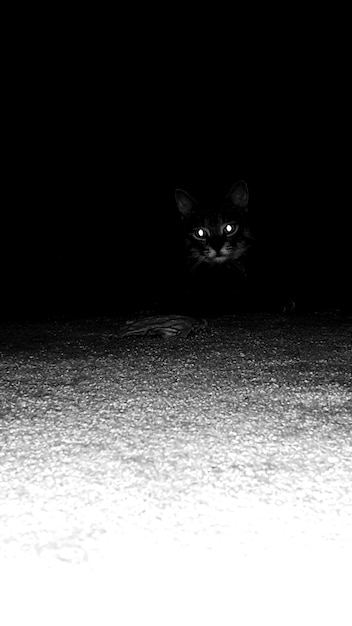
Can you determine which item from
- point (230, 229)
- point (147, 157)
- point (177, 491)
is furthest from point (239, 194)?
point (177, 491)

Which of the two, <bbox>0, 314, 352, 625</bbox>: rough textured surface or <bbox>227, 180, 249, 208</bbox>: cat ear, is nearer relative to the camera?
<bbox>0, 314, 352, 625</bbox>: rough textured surface

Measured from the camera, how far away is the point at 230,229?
2461mm

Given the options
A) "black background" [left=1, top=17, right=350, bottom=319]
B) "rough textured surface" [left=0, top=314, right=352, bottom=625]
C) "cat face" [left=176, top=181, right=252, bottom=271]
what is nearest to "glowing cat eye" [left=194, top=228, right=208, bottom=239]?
"cat face" [left=176, top=181, right=252, bottom=271]

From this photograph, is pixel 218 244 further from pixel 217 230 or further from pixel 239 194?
pixel 239 194

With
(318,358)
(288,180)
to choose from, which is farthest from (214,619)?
(288,180)

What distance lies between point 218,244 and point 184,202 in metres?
0.21

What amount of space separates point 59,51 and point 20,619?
224cm

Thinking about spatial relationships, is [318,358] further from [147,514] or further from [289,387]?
[147,514]

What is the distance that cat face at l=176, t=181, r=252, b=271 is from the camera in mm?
2434

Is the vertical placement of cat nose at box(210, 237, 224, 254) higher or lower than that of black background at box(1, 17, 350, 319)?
lower

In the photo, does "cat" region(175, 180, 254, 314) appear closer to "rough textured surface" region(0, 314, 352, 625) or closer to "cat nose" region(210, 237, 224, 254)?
"cat nose" region(210, 237, 224, 254)

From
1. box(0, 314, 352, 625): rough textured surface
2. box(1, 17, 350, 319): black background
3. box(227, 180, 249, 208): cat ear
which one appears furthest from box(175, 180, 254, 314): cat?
box(0, 314, 352, 625): rough textured surface

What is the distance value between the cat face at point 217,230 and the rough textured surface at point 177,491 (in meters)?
1.16

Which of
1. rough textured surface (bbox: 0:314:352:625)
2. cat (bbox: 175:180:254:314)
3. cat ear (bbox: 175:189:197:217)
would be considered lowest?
rough textured surface (bbox: 0:314:352:625)
